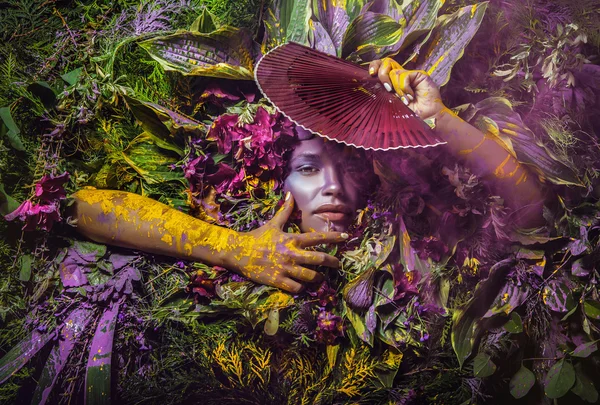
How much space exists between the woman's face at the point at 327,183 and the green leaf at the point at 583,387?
46 centimetres

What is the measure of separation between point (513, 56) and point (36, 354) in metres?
0.97

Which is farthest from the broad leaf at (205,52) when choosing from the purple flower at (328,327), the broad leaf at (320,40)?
the purple flower at (328,327)

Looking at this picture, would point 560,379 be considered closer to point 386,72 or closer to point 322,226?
point 322,226

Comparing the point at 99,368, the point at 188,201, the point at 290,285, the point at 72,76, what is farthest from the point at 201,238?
the point at 72,76

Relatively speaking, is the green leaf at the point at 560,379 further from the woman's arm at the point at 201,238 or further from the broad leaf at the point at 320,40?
the broad leaf at the point at 320,40

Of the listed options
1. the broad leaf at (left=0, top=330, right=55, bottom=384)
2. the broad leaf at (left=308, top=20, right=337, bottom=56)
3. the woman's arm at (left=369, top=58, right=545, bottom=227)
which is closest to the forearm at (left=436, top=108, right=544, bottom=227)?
the woman's arm at (left=369, top=58, right=545, bottom=227)

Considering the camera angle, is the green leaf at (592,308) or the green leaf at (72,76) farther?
the green leaf at (72,76)

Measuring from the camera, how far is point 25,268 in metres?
1.17

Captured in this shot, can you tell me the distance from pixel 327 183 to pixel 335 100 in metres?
0.15

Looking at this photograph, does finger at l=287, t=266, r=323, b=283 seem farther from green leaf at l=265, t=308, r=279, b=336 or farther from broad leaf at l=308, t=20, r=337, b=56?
broad leaf at l=308, t=20, r=337, b=56

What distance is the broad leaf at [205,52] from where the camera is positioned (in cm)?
119

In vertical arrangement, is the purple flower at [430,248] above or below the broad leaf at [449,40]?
below

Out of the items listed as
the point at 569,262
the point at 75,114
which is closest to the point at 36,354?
the point at 75,114

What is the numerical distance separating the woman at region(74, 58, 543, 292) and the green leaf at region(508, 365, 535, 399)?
25 cm
